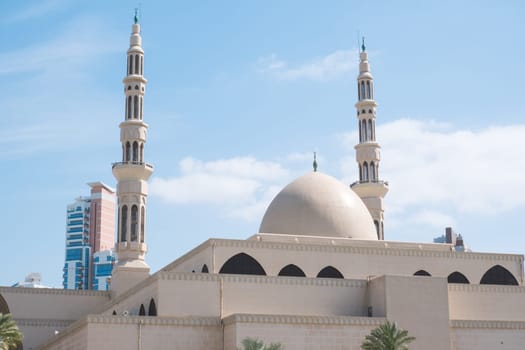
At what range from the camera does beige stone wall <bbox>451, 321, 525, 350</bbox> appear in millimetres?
30078

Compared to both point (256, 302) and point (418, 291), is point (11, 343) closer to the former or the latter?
point (256, 302)

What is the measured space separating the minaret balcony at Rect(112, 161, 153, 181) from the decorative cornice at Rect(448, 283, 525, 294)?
14969mm

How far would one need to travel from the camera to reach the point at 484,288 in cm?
3284

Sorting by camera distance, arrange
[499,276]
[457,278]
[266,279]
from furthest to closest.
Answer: [499,276]
[457,278]
[266,279]

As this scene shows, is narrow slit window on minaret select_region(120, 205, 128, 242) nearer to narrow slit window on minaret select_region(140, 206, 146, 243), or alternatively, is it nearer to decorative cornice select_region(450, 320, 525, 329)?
narrow slit window on minaret select_region(140, 206, 146, 243)

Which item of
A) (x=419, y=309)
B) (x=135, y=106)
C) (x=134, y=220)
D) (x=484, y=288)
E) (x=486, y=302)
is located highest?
(x=135, y=106)

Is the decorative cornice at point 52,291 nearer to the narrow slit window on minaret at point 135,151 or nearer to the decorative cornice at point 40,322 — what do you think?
the decorative cornice at point 40,322

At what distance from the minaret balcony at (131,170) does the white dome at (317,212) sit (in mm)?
6840

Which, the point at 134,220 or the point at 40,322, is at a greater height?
the point at 134,220

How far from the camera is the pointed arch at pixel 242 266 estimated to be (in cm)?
3182

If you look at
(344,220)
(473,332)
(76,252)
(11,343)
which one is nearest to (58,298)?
(11,343)

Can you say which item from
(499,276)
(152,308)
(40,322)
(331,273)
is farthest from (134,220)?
(499,276)

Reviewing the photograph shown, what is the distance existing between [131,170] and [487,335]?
17501 mm

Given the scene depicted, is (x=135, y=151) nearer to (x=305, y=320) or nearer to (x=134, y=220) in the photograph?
(x=134, y=220)
